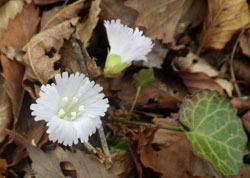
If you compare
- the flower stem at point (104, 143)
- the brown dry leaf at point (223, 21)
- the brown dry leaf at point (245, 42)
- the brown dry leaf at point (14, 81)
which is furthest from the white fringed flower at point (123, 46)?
the brown dry leaf at point (245, 42)

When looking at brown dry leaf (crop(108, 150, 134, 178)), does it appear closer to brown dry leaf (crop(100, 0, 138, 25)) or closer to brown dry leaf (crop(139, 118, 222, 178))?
brown dry leaf (crop(139, 118, 222, 178))

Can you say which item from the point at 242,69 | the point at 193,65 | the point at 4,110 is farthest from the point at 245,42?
the point at 4,110

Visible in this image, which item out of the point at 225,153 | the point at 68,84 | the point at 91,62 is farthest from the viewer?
the point at 91,62

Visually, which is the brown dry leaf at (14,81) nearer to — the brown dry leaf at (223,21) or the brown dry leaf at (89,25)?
the brown dry leaf at (89,25)

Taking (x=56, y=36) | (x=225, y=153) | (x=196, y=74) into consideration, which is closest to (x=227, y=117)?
(x=225, y=153)

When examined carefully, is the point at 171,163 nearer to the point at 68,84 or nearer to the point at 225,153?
the point at 225,153

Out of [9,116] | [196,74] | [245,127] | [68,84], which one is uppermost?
[68,84]
